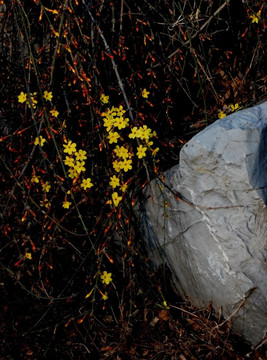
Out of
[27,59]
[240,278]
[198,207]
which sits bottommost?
[240,278]

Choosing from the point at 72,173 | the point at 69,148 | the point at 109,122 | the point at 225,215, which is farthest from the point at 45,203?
the point at 225,215

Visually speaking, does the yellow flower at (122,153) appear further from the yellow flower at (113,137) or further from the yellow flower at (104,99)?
the yellow flower at (104,99)

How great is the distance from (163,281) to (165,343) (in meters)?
0.38

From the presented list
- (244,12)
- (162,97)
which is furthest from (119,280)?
(244,12)

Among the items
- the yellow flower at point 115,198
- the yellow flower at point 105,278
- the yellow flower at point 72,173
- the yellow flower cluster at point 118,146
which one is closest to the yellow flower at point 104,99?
the yellow flower cluster at point 118,146

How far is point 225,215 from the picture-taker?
216 cm

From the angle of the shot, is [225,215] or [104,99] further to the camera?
[104,99]

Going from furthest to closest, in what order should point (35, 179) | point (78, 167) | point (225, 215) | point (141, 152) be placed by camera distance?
point (35, 179) → point (78, 167) → point (141, 152) → point (225, 215)

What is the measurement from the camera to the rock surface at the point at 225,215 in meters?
2.03

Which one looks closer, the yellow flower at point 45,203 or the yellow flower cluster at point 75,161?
the yellow flower cluster at point 75,161

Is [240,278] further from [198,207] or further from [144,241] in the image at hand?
[144,241]

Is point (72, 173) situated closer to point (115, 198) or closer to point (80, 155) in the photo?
point (80, 155)

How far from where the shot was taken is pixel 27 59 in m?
2.62

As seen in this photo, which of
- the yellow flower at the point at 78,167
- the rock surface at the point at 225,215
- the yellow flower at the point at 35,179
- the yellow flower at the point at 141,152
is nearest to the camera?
the rock surface at the point at 225,215
